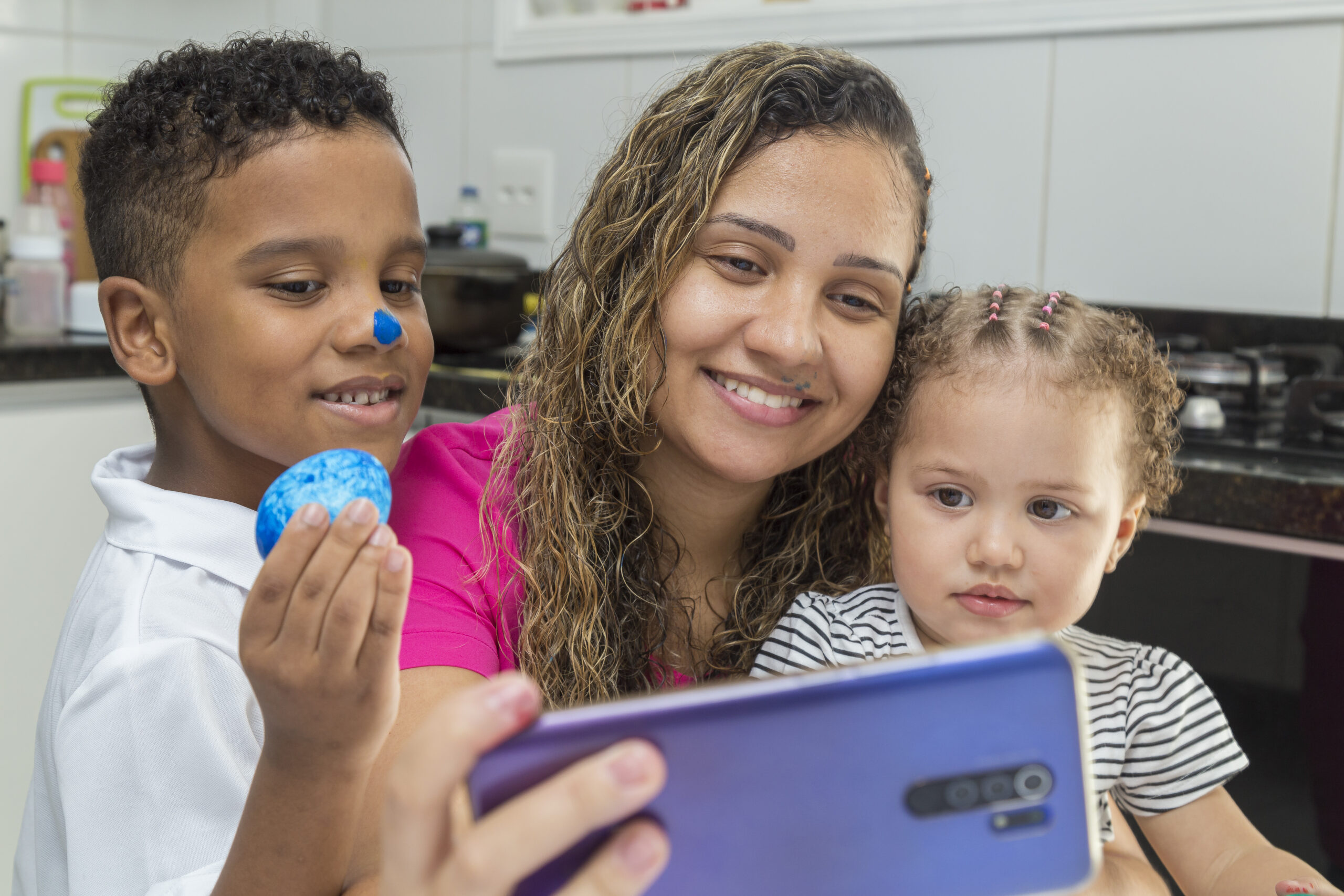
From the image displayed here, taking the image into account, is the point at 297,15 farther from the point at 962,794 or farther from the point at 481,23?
the point at 962,794

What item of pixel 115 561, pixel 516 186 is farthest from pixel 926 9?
pixel 115 561

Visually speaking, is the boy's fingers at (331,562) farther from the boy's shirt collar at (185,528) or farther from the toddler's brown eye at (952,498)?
the toddler's brown eye at (952,498)

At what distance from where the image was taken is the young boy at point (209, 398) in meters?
0.70

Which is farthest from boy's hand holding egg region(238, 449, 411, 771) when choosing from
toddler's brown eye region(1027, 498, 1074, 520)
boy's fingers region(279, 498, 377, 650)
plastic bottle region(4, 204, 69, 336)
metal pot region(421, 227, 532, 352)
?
plastic bottle region(4, 204, 69, 336)

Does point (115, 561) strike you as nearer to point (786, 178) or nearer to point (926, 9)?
point (786, 178)

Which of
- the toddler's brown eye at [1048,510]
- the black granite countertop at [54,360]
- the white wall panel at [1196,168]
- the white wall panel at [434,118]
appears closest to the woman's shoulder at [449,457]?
the toddler's brown eye at [1048,510]

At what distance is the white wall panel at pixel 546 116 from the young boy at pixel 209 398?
1.48 m

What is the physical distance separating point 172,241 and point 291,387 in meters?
0.15

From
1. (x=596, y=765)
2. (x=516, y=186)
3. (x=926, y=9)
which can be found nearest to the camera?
(x=596, y=765)

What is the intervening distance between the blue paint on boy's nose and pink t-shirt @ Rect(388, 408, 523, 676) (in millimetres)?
119

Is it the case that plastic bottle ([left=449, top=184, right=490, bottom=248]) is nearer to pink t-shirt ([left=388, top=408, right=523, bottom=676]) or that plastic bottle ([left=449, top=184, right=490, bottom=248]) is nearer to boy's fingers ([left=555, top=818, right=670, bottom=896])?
pink t-shirt ([left=388, top=408, right=523, bottom=676])

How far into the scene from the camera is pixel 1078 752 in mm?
450

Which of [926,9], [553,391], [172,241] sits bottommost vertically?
[553,391]

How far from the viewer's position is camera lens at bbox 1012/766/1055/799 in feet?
1.48
